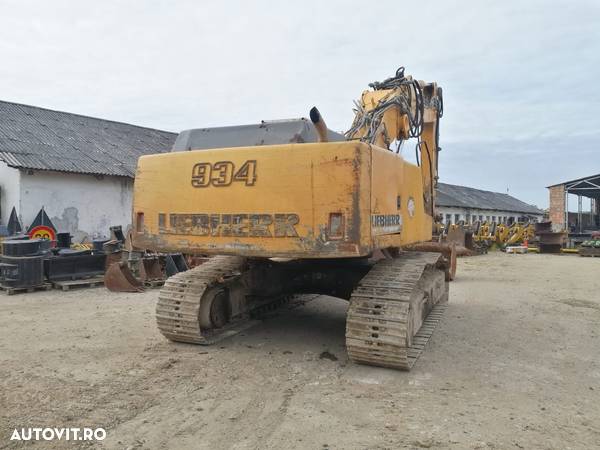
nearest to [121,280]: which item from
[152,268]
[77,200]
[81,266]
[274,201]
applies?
[152,268]

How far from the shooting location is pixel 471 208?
40.0 m

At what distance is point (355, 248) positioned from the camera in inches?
160

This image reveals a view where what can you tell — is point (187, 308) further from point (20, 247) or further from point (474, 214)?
point (474, 214)

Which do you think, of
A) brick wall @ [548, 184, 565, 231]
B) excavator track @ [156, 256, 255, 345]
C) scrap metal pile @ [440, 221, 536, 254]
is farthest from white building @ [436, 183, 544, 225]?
excavator track @ [156, 256, 255, 345]

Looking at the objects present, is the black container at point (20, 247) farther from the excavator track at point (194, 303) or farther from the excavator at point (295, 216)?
the excavator at point (295, 216)

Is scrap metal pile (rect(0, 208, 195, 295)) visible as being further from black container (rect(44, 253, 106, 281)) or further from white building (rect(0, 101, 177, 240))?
white building (rect(0, 101, 177, 240))

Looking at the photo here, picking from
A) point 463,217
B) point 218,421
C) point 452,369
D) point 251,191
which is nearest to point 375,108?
point 251,191

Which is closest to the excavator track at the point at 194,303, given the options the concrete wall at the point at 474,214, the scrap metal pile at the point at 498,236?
the scrap metal pile at the point at 498,236

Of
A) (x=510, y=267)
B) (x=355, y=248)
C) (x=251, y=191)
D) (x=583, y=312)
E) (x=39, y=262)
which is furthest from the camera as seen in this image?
(x=510, y=267)

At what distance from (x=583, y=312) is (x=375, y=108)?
481 centimetres

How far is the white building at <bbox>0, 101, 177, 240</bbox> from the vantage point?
15562 mm

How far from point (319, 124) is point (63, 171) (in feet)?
46.4

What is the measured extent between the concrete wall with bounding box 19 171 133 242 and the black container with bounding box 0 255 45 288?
6513mm

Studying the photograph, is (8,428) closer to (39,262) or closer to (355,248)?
(355,248)
